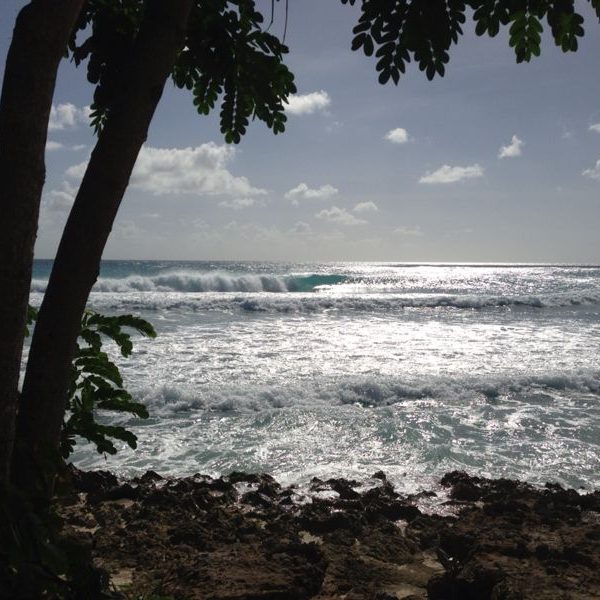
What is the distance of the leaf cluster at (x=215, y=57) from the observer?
296cm

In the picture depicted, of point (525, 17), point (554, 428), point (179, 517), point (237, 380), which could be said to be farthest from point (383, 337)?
point (525, 17)

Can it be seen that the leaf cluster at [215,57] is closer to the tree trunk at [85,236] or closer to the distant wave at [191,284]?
the tree trunk at [85,236]

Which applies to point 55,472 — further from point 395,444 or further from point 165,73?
point 395,444

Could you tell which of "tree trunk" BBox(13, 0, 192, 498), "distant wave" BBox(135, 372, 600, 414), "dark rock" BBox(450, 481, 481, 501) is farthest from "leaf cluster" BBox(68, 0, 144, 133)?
"distant wave" BBox(135, 372, 600, 414)

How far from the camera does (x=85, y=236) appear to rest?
2010 millimetres

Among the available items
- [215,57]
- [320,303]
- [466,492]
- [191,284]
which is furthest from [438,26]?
[191,284]

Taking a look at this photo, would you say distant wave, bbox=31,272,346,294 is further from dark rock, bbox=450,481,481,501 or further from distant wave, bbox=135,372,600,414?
dark rock, bbox=450,481,481,501

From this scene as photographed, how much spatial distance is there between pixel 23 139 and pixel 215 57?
1.65 meters

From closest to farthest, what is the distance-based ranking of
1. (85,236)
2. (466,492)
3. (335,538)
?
(85,236)
(335,538)
(466,492)

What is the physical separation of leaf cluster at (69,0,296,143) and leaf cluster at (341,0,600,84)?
583 millimetres

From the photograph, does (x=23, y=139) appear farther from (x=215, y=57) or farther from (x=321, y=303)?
(x=321, y=303)

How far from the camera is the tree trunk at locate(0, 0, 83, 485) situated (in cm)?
171

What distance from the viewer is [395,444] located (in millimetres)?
6730

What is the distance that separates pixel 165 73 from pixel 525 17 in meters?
1.61
